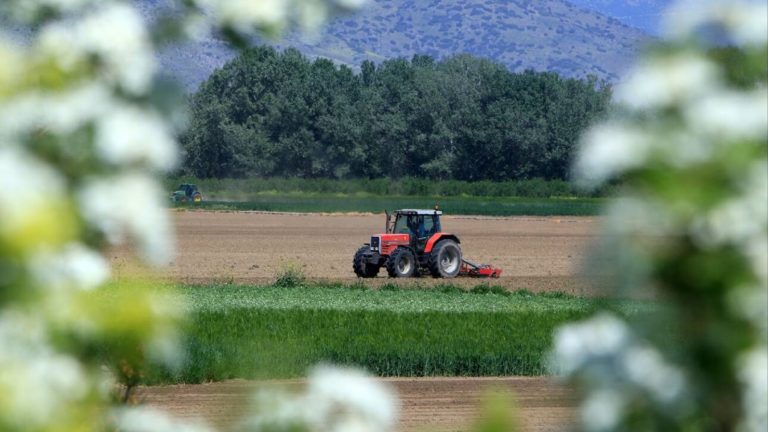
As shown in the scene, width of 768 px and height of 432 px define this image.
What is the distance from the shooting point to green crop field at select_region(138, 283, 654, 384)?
18.2m

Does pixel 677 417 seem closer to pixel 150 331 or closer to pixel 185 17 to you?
pixel 150 331

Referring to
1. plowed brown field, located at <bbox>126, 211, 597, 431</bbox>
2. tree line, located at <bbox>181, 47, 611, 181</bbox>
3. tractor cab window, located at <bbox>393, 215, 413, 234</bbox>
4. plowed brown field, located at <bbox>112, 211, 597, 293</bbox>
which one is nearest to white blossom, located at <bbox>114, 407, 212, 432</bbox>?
plowed brown field, located at <bbox>126, 211, 597, 431</bbox>

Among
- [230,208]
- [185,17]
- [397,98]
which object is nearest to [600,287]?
[185,17]

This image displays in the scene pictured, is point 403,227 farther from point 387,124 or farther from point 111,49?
point 387,124

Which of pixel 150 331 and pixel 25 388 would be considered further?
pixel 150 331

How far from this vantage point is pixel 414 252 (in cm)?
3406

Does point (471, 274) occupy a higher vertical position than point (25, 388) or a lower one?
lower

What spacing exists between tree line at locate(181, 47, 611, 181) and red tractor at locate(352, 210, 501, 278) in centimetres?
6869

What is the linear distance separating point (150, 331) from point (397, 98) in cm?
11884

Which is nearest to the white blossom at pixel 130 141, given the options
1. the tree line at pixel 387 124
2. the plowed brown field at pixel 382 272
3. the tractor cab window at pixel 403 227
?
the plowed brown field at pixel 382 272

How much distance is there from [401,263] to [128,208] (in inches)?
1269

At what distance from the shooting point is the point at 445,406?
15.2m

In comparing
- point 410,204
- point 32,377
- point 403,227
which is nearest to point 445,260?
point 403,227

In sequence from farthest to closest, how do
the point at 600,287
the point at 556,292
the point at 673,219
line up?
1. the point at 556,292
2. the point at 600,287
3. the point at 673,219
